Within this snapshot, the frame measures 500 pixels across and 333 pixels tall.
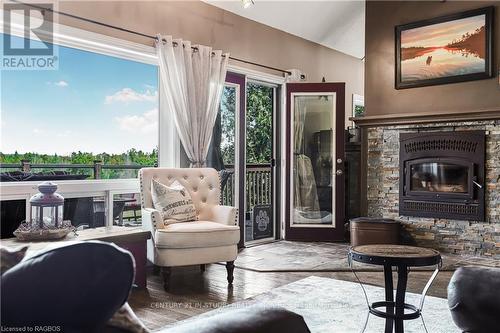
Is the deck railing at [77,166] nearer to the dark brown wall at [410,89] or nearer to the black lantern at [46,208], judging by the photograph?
the black lantern at [46,208]

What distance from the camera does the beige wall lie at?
160 inches

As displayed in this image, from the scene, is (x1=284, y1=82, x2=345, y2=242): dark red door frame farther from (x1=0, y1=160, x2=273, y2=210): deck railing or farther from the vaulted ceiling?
the vaulted ceiling

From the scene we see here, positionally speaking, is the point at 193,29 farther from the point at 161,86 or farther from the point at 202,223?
the point at 202,223

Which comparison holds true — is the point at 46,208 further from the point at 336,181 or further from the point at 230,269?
the point at 336,181

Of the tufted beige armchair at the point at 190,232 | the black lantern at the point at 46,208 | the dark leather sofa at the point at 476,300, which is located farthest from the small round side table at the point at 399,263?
the black lantern at the point at 46,208

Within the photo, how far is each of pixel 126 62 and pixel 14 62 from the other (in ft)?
3.38

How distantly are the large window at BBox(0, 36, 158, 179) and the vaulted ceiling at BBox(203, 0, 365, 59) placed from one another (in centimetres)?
136

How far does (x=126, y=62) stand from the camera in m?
4.35

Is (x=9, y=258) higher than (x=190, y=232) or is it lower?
higher

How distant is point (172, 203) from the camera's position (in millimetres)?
3965

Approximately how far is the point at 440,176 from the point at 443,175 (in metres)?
0.03

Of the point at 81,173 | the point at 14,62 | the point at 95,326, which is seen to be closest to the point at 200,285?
the point at 81,173

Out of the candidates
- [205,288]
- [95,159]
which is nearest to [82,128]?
[95,159]

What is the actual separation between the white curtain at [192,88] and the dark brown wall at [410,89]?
1.87m
